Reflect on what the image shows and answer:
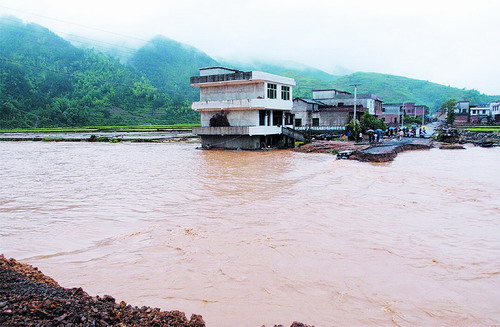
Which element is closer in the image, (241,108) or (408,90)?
(241,108)

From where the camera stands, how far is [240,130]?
31469 mm

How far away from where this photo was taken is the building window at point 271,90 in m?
32.6

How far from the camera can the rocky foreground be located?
4070mm

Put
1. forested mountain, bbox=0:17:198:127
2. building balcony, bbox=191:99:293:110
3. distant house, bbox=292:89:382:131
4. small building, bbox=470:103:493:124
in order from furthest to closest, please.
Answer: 1. small building, bbox=470:103:493:124
2. forested mountain, bbox=0:17:198:127
3. distant house, bbox=292:89:382:131
4. building balcony, bbox=191:99:293:110

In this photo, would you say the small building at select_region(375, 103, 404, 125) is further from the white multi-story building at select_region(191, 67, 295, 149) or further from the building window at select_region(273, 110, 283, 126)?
the white multi-story building at select_region(191, 67, 295, 149)

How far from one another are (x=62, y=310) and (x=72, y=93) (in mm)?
95393

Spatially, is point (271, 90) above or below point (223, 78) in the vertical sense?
below

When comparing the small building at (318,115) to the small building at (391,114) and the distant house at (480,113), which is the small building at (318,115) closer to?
the small building at (391,114)

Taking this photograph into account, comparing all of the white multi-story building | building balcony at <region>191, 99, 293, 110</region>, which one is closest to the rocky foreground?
the white multi-story building

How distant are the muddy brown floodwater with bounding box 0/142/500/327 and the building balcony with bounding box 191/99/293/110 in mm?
14510

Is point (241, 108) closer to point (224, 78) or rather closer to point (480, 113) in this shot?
point (224, 78)

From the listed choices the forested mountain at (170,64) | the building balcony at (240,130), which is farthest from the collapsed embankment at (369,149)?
the forested mountain at (170,64)

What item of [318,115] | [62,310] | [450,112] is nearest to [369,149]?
[318,115]

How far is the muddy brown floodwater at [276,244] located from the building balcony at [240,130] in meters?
13.6
